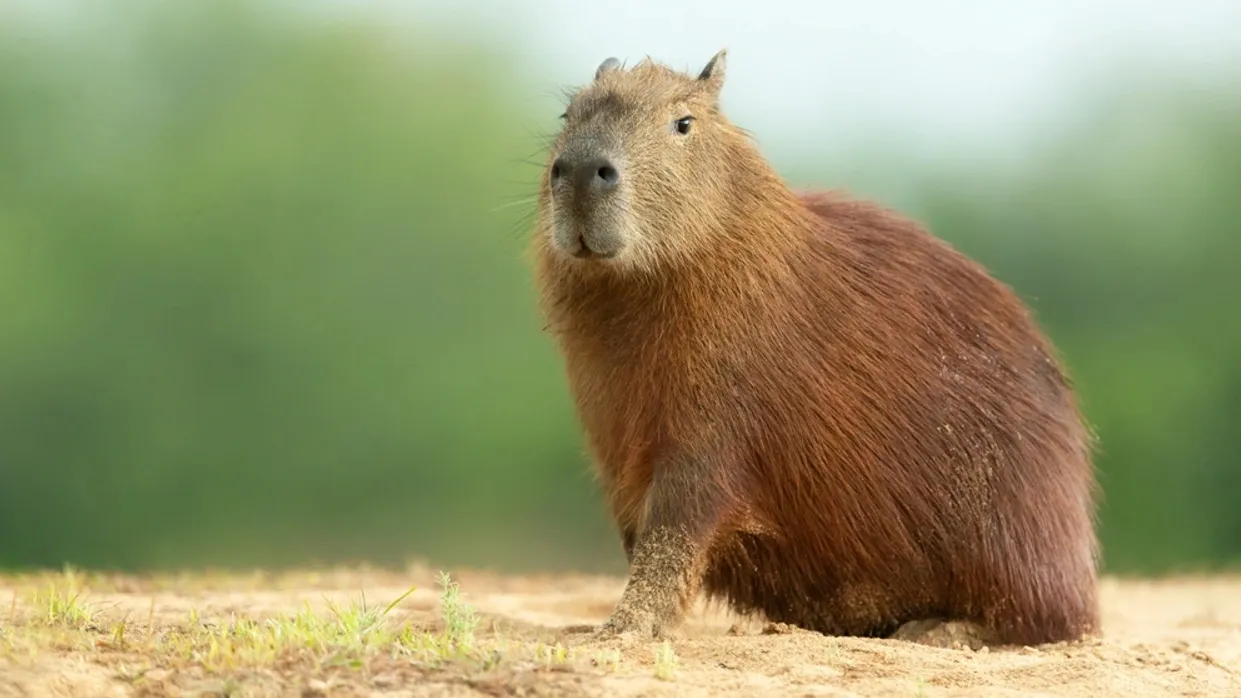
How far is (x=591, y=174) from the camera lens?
5.47 meters

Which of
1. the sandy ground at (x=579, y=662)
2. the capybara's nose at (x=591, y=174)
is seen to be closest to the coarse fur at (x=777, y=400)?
the capybara's nose at (x=591, y=174)

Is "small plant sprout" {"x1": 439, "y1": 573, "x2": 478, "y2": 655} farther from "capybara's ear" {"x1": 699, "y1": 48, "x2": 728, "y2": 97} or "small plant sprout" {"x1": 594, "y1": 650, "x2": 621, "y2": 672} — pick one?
"capybara's ear" {"x1": 699, "y1": 48, "x2": 728, "y2": 97}

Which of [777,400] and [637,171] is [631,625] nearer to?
[777,400]

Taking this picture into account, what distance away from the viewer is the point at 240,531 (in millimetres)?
19703

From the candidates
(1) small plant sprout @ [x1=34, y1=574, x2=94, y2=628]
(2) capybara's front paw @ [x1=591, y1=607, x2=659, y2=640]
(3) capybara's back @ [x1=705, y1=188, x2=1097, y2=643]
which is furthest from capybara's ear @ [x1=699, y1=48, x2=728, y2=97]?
(1) small plant sprout @ [x1=34, y1=574, x2=94, y2=628]

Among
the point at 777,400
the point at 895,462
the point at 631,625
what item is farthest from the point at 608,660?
the point at 895,462

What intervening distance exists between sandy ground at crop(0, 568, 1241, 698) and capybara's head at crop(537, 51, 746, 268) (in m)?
1.37

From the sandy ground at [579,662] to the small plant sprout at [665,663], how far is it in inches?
0.4

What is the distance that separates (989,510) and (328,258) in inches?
643

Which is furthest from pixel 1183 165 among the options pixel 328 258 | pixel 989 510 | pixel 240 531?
pixel 989 510

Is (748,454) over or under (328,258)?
under

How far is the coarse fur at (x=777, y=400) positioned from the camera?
217 inches

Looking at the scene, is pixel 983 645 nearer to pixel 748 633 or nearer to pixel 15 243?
pixel 748 633

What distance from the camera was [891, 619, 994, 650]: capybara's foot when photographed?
5848mm
